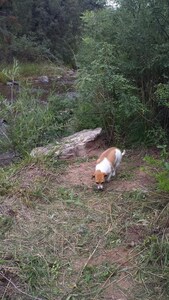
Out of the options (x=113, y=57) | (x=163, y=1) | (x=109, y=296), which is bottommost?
(x=109, y=296)

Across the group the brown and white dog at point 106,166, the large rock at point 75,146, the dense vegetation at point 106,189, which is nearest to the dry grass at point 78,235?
the dense vegetation at point 106,189

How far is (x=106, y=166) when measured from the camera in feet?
17.4

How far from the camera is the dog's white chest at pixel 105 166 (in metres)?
5.26

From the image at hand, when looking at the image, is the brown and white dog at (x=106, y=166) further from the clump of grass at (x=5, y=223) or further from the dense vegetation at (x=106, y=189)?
the clump of grass at (x=5, y=223)

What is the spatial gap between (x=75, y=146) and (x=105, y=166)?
1216 millimetres

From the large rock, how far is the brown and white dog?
857 millimetres

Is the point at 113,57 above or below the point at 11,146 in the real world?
above

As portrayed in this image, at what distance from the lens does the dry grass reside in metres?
3.60

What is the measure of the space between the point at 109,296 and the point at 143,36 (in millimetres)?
3975

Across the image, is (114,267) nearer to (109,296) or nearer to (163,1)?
(109,296)

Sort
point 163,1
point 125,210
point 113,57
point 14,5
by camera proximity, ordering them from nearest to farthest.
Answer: point 125,210
point 163,1
point 113,57
point 14,5

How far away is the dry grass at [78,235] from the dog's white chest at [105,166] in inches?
7.7

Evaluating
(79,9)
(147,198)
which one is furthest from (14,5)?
(147,198)

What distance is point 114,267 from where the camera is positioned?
3797mm
